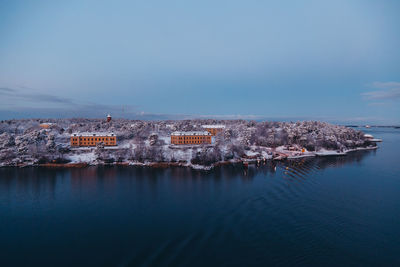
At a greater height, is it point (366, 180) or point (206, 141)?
point (206, 141)

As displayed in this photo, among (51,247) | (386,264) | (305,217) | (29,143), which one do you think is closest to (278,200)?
(305,217)

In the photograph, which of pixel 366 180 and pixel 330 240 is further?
pixel 366 180

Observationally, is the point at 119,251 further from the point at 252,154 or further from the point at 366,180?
the point at 252,154

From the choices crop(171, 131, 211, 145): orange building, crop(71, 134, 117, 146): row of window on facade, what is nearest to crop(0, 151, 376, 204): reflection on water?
crop(71, 134, 117, 146): row of window on facade

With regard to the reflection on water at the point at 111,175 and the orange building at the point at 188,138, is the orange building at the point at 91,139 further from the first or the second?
the orange building at the point at 188,138

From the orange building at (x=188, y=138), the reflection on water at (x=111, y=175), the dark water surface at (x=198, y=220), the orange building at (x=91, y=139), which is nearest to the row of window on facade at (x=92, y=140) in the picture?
the orange building at (x=91, y=139)

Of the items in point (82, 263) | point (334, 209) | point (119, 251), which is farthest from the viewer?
point (334, 209)

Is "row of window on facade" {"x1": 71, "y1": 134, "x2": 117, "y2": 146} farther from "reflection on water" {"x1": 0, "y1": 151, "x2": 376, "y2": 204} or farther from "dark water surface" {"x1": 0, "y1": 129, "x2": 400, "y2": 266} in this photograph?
"dark water surface" {"x1": 0, "y1": 129, "x2": 400, "y2": 266}
